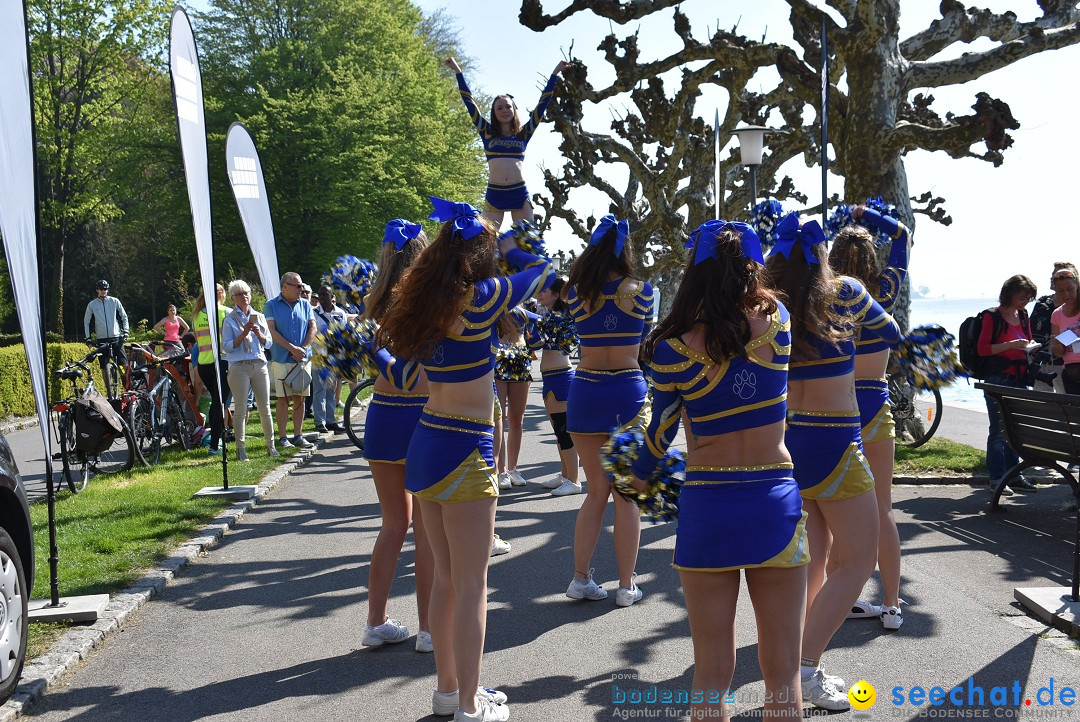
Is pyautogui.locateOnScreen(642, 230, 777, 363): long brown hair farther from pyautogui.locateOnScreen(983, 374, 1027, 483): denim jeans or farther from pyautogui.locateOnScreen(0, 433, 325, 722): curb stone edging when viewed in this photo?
pyautogui.locateOnScreen(983, 374, 1027, 483): denim jeans

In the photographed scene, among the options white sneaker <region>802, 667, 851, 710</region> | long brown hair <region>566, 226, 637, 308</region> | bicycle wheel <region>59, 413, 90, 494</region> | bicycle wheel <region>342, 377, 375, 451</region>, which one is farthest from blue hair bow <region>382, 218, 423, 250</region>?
bicycle wheel <region>342, 377, 375, 451</region>

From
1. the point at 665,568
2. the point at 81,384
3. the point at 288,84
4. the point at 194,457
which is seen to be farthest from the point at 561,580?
the point at 288,84

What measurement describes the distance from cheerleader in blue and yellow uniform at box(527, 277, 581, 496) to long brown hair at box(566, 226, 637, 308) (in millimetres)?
1307

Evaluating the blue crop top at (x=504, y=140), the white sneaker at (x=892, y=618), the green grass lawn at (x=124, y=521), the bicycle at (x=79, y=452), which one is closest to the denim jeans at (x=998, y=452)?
the white sneaker at (x=892, y=618)

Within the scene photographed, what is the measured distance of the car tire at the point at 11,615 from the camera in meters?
4.30

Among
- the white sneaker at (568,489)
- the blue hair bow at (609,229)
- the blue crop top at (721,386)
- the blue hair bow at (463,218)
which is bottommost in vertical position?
the white sneaker at (568,489)

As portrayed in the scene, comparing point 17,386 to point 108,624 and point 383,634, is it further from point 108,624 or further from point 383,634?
point 383,634

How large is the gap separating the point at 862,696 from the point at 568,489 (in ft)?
16.8

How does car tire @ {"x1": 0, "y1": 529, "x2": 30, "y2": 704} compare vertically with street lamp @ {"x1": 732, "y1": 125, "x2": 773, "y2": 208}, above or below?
below

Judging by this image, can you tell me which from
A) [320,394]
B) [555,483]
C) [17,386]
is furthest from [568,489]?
[17,386]

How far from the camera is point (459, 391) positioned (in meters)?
3.89

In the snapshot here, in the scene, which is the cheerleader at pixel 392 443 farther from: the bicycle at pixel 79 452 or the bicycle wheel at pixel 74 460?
the bicycle wheel at pixel 74 460

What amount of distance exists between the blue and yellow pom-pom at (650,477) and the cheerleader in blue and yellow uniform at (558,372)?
3361mm

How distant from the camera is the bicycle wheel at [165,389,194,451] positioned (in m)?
12.1
